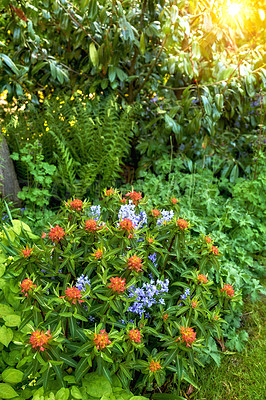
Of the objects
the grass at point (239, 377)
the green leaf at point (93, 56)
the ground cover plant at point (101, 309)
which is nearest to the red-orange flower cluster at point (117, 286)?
the ground cover plant at point (101, 309)

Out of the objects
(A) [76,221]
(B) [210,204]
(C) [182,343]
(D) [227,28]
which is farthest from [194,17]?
(C) [182,343]

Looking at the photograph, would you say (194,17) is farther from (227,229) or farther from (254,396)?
(254,396)

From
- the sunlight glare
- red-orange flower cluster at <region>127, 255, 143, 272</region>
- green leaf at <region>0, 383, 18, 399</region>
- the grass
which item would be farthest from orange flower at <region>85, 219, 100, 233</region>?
the sunlight glare

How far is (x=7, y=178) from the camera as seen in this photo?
2.53 metres

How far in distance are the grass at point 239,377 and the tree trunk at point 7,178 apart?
1.77m

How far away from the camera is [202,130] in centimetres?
327

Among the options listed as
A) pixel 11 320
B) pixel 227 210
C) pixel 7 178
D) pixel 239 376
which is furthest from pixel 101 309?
pixel 227 210

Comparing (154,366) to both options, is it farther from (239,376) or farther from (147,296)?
(239,376)

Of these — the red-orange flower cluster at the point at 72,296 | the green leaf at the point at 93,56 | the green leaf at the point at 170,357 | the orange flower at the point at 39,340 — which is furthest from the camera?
the green leaf at the point at 93,56

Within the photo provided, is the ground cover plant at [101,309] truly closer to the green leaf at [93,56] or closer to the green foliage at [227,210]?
the green foliage at [227,210]

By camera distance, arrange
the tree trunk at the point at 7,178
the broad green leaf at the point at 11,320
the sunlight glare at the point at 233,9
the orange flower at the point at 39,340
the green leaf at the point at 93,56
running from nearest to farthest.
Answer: the orange flower at the point at 39,340
the broad green leaf at the point at 11,320
the tree trunk at the point at 7,178
the sunlight glare at the point at 233,9
the green leaf at the point at 93,56

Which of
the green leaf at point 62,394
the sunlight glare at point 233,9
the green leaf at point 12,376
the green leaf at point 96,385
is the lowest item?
the green leaf at point 96,385

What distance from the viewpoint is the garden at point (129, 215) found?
130cm

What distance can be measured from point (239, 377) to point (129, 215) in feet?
3.76
